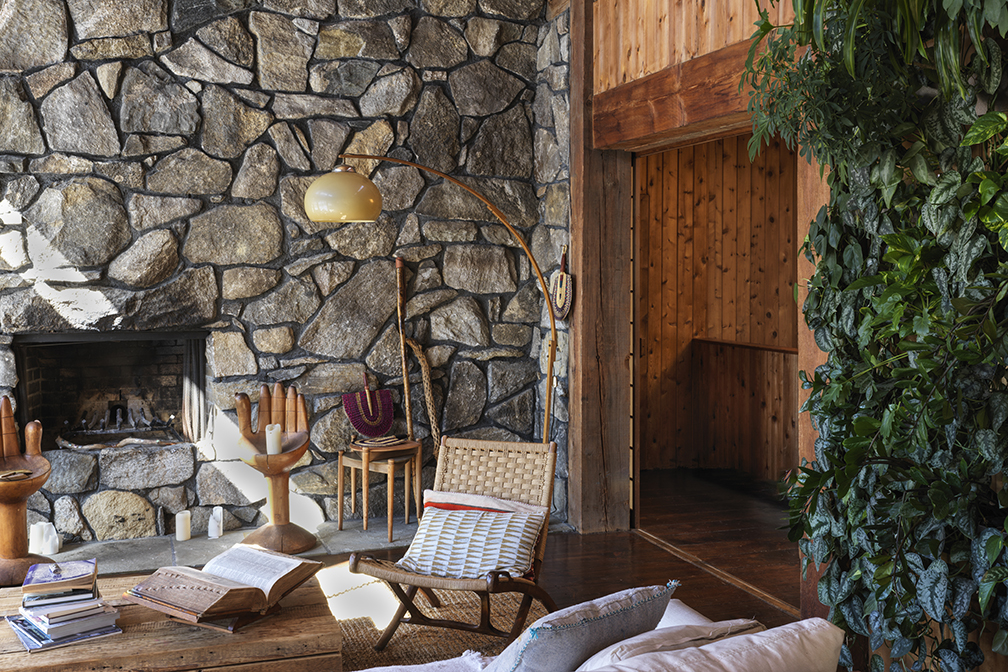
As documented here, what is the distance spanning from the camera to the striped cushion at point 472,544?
10.2 ft

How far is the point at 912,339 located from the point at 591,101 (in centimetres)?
265

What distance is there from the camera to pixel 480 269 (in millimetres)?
5059

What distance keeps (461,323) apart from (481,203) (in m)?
0.70

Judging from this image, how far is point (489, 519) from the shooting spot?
3289mm

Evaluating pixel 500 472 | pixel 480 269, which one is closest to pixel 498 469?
pixel 500 472

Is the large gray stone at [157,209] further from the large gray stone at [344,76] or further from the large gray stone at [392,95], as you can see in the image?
the large gray stone at [392,95]

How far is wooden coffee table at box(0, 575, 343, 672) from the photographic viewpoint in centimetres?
228

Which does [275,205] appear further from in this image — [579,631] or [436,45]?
[579,631]

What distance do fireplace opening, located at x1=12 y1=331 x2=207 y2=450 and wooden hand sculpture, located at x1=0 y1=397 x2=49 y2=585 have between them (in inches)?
29.9

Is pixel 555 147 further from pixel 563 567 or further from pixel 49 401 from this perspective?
pixel 49 401

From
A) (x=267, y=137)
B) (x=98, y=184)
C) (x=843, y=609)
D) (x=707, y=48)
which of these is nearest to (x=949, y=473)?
(x=843, y=609)

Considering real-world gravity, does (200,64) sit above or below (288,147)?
above

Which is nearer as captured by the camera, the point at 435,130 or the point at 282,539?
the point at 282,539

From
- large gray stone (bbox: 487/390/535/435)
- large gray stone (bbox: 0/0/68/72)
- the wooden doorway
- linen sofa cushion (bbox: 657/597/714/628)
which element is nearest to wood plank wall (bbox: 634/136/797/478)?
the wooden doorway
